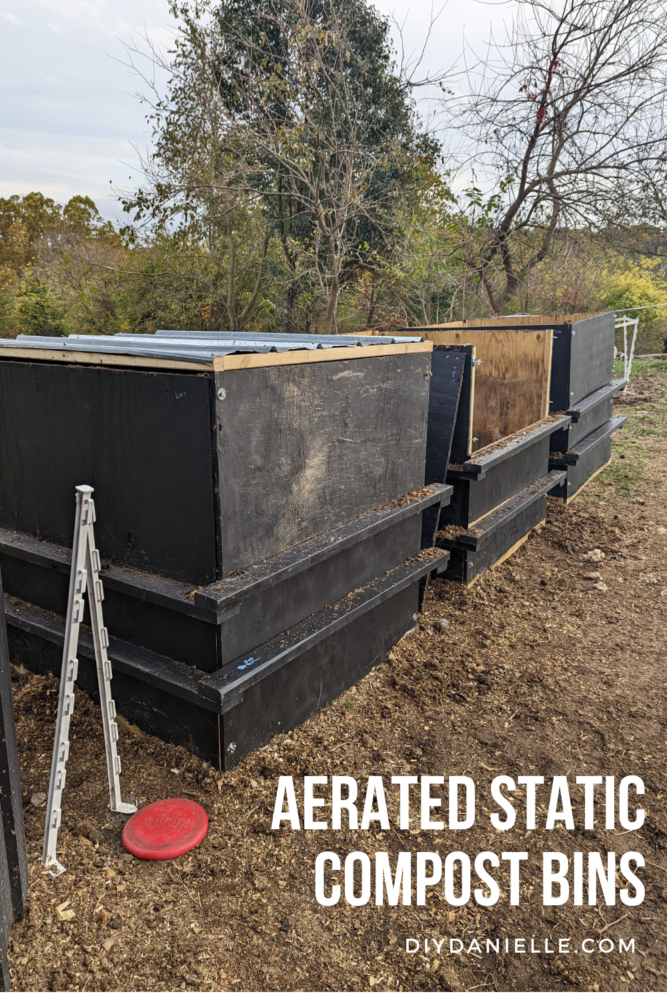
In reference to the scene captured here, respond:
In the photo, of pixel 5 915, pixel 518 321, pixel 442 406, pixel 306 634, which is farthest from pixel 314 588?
pixel 518 321

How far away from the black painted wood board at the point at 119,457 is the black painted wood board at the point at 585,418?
4425 millimetres

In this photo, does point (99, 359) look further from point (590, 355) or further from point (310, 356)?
point (590, 355)

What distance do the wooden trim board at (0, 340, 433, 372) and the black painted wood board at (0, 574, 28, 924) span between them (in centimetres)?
93

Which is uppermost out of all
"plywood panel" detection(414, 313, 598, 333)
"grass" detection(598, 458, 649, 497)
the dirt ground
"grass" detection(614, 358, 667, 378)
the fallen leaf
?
"plywood panel" detection(414, 313, 598, 333)

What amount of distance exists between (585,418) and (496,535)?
2497mm

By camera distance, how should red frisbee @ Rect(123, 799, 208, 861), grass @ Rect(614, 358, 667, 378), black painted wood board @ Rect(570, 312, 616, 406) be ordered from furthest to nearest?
grass @ Rect(614, 358, 667, 378)
black painted wood board @ Rect(570, 312, 616, 406)
red frisbee @ Rect(123, 799, 208, 861)

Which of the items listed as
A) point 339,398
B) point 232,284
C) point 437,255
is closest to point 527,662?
point 339,398

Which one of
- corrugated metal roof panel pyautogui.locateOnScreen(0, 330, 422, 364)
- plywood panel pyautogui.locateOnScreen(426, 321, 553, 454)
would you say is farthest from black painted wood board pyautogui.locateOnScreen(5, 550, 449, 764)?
plywood panel pyautogui.locateOnScreen(426, 321, 553, 454)

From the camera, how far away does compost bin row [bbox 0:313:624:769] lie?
2262 mm

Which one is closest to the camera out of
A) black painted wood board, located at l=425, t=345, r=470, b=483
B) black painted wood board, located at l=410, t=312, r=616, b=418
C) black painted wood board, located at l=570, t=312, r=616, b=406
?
black painted wood board, located at l=425, t=345, r=470, b=483

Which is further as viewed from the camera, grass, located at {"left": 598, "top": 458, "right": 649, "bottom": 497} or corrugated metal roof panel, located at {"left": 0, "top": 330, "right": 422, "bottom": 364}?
grass, located at {"left": 598, "top": 458, "right": 649, "bottom": 497}

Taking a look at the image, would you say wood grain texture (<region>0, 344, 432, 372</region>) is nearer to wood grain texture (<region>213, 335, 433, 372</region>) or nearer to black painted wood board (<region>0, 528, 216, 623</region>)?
wood grain texture (<region>213, 335, 433, 372</region>)

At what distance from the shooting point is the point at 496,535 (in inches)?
180

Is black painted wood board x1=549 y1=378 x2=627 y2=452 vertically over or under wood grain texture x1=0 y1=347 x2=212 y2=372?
under
